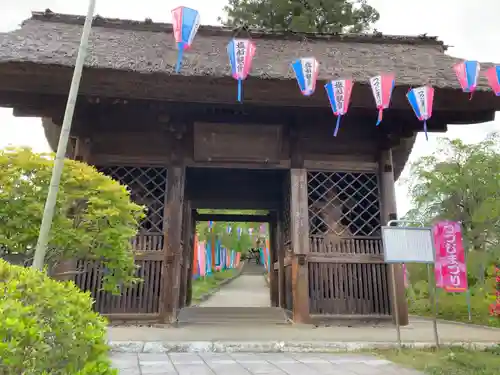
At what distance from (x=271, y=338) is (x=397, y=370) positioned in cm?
194

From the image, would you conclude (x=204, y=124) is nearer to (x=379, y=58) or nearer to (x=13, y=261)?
(x=379, y=58)

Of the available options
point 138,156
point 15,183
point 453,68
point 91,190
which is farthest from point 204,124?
point 453,68

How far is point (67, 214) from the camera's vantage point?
4.02 m

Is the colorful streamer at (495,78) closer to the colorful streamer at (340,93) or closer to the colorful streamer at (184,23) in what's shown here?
the colorful streamer at (340,93)

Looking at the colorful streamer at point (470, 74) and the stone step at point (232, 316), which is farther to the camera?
the stone step at point (232, 316)

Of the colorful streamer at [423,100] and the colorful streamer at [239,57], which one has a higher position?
the colorful streamer at [239,57]

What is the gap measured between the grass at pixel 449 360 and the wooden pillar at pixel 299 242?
2138 mm

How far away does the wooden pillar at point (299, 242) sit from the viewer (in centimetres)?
672

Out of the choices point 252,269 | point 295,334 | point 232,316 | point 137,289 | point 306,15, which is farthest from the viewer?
point 252,269

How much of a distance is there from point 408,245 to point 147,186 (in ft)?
16.0

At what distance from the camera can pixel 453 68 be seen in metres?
6.96

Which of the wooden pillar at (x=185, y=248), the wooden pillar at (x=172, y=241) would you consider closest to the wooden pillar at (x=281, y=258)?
the wooden pillar at (x=185, y=248)

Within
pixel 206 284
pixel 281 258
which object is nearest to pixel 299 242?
pixel 281 258

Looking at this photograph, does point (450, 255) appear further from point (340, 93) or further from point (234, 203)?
point (234, 203)
